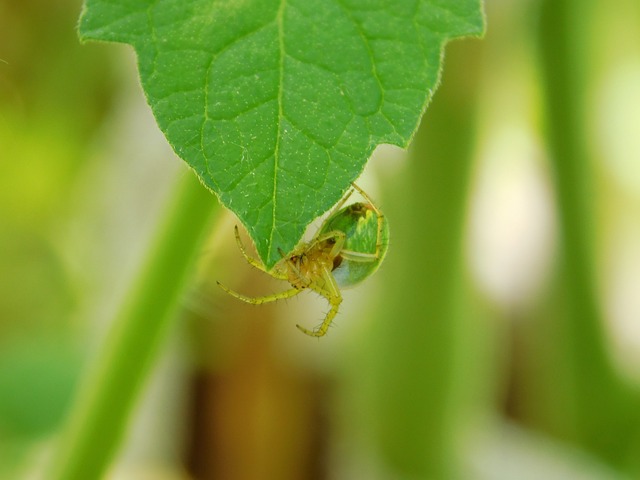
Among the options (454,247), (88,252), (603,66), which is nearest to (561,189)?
(454,247)

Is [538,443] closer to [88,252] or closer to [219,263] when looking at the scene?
[219,263]

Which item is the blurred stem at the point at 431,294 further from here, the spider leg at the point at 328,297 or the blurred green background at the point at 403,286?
the spider leg at the point at 328,297

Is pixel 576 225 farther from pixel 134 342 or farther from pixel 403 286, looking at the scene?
pixel 134 342

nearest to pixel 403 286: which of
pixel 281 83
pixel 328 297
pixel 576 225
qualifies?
pixel 576 225

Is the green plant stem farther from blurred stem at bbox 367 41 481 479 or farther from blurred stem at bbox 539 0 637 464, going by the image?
blurred stem at bbox 539 0 637 464

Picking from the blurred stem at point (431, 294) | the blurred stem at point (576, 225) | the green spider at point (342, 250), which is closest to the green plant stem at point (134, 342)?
the green spider at point (342, 250)

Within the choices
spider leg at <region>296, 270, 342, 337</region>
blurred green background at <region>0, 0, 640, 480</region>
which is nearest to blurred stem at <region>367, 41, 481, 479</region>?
blurred green background at <region>0, 0, 640, 480</region>
